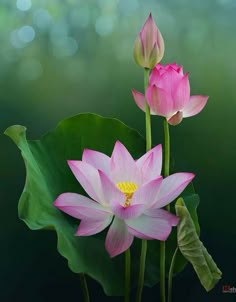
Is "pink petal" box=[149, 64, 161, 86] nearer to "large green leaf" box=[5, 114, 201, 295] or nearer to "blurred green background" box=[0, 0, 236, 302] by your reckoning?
"large green leaf" box=[5, 114, 201, 295]

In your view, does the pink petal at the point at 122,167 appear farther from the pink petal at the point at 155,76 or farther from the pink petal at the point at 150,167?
the pink petal at the point at 155,76

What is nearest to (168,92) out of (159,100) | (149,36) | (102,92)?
(159,100)

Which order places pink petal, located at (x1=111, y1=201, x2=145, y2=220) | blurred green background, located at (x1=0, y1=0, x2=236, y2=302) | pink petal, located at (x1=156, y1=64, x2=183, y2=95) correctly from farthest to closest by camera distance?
blurred green background, located at (x1=0, y1=0, x2=236, y2=302), pink petal, located at (x1=156, y1=64, x2=183, y2=95), pink petal, located at (x1=111, y1=201, x2=145, y2=220)

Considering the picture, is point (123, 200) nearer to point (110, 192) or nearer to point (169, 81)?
point (110, 192)

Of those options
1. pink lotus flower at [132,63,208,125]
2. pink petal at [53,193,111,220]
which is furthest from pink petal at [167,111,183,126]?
pink petal at [53,193,111,220]

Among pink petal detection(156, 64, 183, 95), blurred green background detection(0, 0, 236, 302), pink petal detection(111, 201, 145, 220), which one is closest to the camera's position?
pink petal detection(111, 201, 145, 220)

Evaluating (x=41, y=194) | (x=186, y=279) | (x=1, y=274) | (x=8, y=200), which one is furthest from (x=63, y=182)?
(x=186, y=279)

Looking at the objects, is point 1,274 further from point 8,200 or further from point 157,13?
point 157,13
